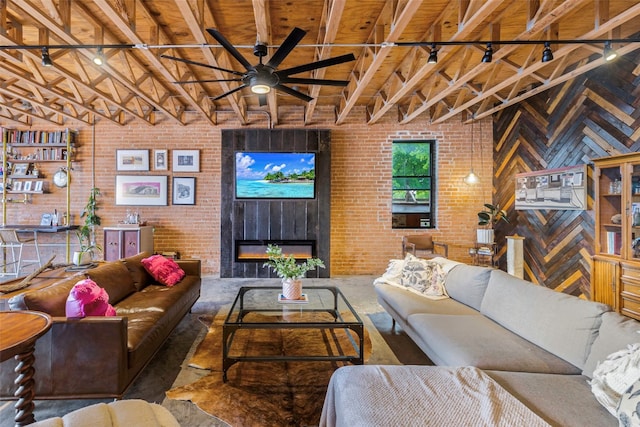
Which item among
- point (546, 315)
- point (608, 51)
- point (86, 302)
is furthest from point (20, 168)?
point (608, 51)

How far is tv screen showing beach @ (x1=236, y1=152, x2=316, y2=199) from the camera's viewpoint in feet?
17.9

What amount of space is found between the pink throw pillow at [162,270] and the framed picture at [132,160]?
9.62 ft

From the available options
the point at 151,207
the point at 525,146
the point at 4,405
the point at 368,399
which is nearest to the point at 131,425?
the point at 368,399

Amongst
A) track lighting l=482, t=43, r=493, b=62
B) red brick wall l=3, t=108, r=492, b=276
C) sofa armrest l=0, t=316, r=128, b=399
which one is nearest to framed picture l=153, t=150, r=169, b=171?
red brick wall l=3, t=108, r=492, b=276

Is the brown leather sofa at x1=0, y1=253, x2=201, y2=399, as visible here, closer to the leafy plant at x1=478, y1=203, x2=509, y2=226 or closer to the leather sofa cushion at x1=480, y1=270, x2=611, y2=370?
the leather sofa cushion at x1=480, y1=270, x2=611, y2=370

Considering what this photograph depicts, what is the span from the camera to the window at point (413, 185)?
5.89 m

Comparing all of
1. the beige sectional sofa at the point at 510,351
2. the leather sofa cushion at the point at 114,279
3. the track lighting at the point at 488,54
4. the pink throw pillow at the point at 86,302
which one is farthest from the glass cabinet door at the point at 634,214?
the leather sofa cushion at the point at 114,279

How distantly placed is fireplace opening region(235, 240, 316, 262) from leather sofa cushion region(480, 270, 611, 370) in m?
3.39

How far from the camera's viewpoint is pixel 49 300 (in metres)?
2.01

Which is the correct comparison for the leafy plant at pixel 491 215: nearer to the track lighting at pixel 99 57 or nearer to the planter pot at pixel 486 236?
the planter pot at pixel 486 236

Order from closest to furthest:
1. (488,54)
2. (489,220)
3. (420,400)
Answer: (420,400), (488,54), (489,220)

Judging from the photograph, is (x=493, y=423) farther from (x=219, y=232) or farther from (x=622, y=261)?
(x=219, y=232)

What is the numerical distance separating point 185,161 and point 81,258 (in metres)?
2.62

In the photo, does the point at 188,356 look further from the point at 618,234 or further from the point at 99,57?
the point at 618,234
